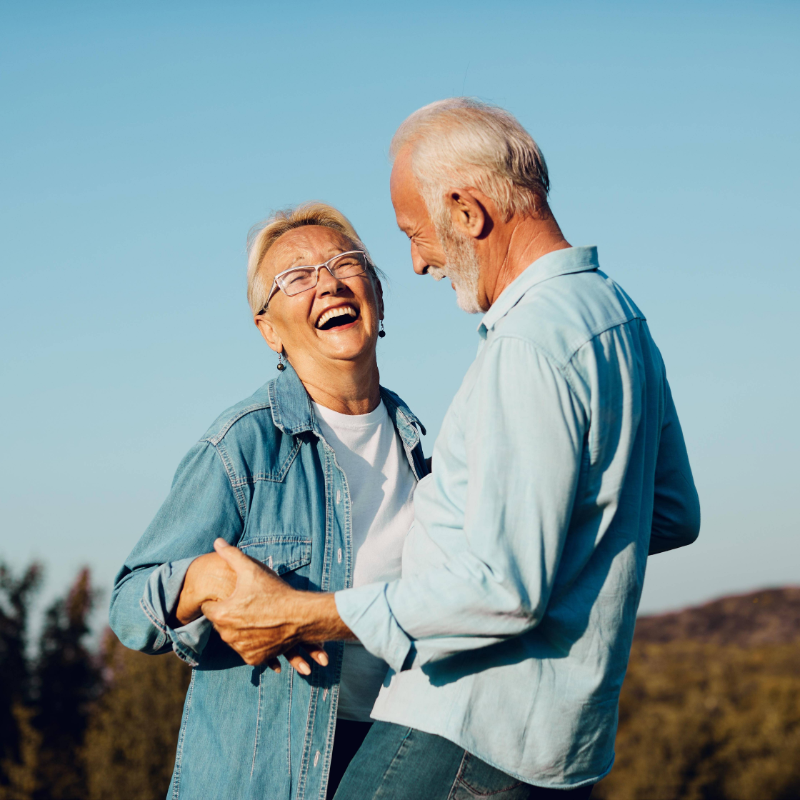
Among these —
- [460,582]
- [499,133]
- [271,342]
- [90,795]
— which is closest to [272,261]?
[271,342]

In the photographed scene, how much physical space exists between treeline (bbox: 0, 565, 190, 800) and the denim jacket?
22.9 metres

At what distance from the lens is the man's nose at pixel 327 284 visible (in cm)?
375

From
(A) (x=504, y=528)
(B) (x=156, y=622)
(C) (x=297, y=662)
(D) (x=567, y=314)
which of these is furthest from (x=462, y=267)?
(B) (x=156, y=622)

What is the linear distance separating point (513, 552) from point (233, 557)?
0.92 m

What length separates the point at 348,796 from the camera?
227 centimetres

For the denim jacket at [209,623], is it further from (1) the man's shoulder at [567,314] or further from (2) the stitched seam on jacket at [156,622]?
(1) the man's shoulder at [567,314]

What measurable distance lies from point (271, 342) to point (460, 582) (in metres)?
2.25

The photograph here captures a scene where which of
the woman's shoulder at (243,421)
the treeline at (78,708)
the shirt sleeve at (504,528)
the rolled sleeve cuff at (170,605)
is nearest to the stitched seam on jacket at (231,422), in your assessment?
the woman's shoulder at (243,421)

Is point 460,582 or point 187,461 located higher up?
point 187,461

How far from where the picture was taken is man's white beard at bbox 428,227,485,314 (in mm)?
2551

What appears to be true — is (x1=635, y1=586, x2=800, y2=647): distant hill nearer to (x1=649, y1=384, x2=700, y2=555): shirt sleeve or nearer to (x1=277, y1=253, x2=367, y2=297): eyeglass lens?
(x1=277, y1=253, x2=367, y2=297): eyeglass lens

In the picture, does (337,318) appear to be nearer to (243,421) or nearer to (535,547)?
(243,421)

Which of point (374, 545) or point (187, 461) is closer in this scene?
point (187, 461)

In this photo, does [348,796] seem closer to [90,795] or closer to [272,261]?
[272,261]
